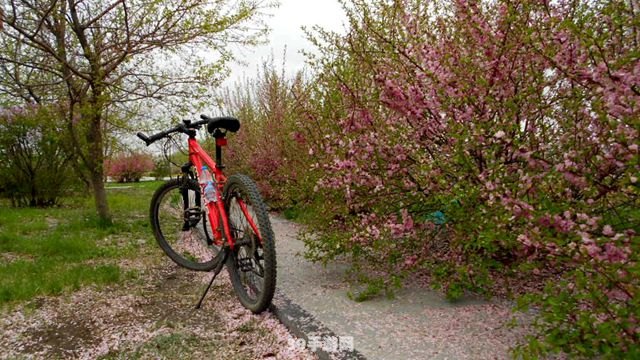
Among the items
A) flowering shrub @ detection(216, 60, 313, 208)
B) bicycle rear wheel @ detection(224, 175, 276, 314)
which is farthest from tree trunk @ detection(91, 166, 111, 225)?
bicycle rear wheel @ detection(224, 175, 276, 314)

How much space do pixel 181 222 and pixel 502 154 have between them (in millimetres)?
2856

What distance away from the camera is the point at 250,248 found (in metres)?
2.80

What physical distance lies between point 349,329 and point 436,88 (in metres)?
1.38

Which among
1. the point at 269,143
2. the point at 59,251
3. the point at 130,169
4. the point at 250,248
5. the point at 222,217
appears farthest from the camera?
the point at 130,169

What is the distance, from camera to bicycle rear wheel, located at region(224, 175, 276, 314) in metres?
2.50

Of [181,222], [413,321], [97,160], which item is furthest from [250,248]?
[97,160]

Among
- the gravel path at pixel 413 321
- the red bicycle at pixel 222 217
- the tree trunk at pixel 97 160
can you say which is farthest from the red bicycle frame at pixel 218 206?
the tree trunk at pixel 97 160

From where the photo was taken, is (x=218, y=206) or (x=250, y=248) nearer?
(x=250, y=248)

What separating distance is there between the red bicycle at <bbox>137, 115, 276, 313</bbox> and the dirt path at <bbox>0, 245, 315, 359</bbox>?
170 mm

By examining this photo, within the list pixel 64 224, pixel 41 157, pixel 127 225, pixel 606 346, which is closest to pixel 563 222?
pixel 606 346

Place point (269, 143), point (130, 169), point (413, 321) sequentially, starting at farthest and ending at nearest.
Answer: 1. point (130, 169)
2. point (269, 143)
3. point (413, 321)

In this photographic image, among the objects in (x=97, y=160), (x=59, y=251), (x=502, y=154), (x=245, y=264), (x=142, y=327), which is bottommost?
(x=142, y=327)

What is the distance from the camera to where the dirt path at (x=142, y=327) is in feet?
7.48

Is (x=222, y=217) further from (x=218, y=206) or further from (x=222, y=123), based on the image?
(x=222, y=123)
